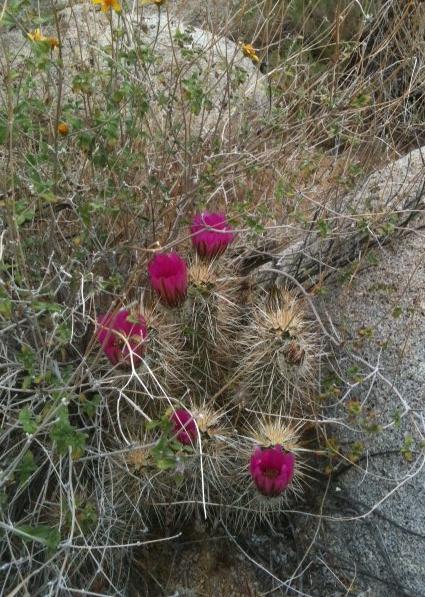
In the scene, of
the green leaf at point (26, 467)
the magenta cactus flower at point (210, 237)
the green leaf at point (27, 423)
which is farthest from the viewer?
the magenta cactus flower at point (210, 237)

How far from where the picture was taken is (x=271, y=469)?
1898mm

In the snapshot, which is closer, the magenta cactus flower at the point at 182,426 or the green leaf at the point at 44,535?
the green leaf at the point at 44,535

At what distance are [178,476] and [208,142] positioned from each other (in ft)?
4.31

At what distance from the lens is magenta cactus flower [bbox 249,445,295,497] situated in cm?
189

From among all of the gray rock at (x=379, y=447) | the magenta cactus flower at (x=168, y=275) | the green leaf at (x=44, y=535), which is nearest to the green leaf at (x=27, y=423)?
the green leaf at (x=44, y=535)

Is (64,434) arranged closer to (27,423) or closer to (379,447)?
(27,423)

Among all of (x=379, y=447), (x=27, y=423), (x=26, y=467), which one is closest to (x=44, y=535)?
(x=26, y=467)

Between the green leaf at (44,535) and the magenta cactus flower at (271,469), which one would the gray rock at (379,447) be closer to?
the magenta cactus flower at (271,469)

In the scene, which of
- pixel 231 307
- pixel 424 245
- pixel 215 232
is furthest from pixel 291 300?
pixel 424 245

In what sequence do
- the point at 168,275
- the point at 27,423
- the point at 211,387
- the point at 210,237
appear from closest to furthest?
the point at 27,423, the point at 168,275, the point at 210,237, the point at 211,387

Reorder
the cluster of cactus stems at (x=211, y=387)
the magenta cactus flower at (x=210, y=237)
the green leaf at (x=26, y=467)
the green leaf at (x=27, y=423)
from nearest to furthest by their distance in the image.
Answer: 1. the green leaf at (x=27, y=423)
2. the green leaf at (x=26, y=467)
3. the cluster of cactus stems at (x=211, y=387)
4. the magenta cactus flower at (x=210, y=237)

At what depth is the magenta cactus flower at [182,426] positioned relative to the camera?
186 cm

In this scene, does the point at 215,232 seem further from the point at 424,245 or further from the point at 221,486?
the point at 424,245

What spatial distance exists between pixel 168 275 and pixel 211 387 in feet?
1.34
